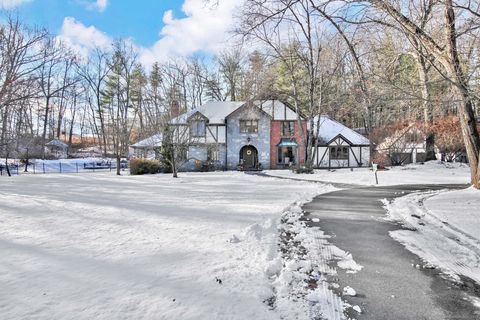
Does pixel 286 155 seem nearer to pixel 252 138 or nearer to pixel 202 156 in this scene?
pixel 252 138

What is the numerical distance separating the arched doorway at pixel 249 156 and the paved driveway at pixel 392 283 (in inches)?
1025

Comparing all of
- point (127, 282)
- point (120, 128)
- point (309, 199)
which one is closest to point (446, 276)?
point (127, 282)

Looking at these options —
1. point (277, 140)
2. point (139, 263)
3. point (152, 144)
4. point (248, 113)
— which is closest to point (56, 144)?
point (152, 144)

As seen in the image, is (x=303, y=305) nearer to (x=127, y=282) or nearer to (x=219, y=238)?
(x=127, y=282)

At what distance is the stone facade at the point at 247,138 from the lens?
33562 millimetres

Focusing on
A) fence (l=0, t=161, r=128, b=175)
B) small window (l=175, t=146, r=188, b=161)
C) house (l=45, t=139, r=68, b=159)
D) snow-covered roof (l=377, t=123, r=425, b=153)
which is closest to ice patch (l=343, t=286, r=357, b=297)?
small window (l=175, t=146, r=188, b=161)

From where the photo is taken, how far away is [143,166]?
28375mm

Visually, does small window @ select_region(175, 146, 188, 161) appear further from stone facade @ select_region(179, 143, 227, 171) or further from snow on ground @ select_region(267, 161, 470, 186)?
snow on ground @ select_region(267, 161, 470, 186)

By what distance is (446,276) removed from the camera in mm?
4859

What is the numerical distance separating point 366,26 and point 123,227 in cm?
954

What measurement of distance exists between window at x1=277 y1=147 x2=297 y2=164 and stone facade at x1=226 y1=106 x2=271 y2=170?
1265 millimetres

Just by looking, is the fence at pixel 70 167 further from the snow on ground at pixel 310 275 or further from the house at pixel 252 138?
the snow on ground at pixel 310 275

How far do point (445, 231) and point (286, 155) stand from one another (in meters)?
26.9

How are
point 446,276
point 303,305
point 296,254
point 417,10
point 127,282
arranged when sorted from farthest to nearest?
point 417,10 < point 296,254 < point 446,276 < point 127,282 < point 303,305
